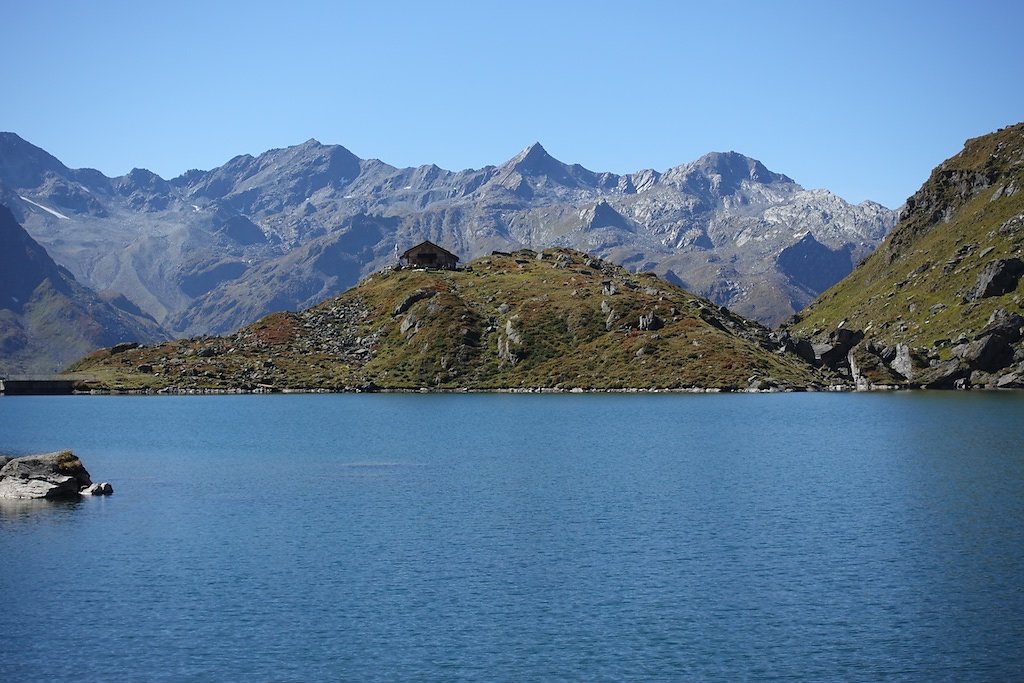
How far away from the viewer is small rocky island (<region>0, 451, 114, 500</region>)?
278 ft

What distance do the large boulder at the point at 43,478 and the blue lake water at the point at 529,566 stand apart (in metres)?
3.71

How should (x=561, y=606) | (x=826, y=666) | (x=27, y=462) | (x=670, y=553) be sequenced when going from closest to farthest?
(x=826, y=666)
(x=561, y=606)
(x=670, y=553)
(x=27, y=462)

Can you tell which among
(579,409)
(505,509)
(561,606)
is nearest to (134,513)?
(505,509)

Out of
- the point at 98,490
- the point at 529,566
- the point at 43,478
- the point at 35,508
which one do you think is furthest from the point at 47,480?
the point at 529,566

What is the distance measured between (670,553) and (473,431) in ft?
264

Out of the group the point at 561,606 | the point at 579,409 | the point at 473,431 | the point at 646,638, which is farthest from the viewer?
the point at 579,409

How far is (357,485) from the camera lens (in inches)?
3570

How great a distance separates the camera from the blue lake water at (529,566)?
43188mm

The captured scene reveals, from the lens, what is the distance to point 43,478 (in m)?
85.4

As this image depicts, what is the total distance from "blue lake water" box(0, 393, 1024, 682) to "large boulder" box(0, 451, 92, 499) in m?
3.71

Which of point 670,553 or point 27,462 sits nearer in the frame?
point 670,553

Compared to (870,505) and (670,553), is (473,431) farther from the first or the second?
(670,553)

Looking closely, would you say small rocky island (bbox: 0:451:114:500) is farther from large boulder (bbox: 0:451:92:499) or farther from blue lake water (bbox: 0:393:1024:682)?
A: blue lake water (bbox: 0:393:1024:682)

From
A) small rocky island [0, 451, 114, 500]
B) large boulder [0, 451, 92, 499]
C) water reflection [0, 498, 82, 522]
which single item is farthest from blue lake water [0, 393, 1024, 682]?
large boulder [0, 451, 92, 499]
